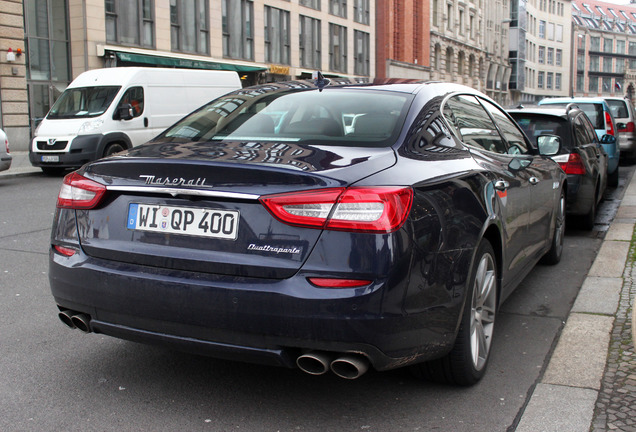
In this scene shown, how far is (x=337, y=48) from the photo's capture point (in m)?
43.7

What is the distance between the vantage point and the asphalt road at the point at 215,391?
122 inches

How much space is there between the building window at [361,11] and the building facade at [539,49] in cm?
4718

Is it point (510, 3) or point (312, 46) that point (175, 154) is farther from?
point (510, 3)

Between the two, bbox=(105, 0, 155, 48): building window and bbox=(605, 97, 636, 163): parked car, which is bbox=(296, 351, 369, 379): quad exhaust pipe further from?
bbox=(105, 0, 155, 48): building window

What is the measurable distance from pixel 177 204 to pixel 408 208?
0.95 m

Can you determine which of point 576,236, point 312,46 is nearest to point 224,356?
point 576,236

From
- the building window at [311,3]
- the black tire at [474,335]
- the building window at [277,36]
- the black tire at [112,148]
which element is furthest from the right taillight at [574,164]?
the building window at [311,3]

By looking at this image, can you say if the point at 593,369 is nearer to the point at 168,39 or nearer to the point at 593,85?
the point at 168,39

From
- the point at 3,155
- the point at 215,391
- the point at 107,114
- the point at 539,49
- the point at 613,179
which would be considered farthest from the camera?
the point at 539,49

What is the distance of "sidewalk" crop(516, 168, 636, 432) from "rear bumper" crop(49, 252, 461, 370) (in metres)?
0.57

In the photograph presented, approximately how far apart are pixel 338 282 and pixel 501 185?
1.60 m

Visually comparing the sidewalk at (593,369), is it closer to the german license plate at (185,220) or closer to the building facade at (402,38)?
the german license plate at (185,220)

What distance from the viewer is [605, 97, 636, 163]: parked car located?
18234mm

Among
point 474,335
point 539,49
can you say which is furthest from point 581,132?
point 539,49
